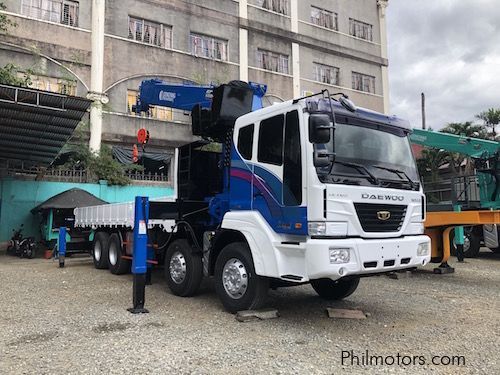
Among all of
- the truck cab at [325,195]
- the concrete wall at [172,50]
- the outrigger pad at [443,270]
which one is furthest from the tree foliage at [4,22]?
the outrigger pad at [443,270]

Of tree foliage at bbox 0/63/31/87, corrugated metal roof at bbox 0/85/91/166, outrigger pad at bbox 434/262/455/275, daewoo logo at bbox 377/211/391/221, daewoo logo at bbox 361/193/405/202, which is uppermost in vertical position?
tree foliage at bbox 0/63/31/87

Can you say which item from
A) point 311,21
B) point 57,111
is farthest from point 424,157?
point 57,111

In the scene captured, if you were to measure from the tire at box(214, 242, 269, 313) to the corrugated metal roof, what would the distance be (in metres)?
7.28

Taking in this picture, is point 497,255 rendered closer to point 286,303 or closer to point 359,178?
point 286,303

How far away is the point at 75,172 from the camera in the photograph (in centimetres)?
2173

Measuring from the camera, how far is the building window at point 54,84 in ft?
70.2

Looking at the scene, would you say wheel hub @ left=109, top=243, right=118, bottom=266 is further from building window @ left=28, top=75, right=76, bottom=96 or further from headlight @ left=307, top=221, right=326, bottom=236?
building window @ left=28, top=75, right=76, bottom=96

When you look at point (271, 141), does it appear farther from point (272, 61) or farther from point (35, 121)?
point (272, 61)

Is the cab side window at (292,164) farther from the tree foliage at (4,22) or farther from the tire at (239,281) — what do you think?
the tree foliage at (4,22)

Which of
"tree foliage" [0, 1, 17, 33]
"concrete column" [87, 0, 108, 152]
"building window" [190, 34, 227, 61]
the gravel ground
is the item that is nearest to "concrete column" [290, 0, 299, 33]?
"building window" [190, 34, 227, 61]

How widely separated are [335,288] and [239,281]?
2.19 meters

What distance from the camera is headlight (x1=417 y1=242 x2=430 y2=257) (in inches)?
264

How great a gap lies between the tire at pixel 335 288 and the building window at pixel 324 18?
87.9ft

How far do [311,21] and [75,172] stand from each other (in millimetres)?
18971
